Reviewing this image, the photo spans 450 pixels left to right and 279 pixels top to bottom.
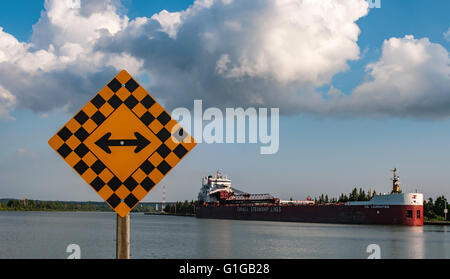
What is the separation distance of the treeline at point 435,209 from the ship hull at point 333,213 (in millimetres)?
29098

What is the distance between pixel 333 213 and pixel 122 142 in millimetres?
71482

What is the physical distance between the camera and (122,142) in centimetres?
393

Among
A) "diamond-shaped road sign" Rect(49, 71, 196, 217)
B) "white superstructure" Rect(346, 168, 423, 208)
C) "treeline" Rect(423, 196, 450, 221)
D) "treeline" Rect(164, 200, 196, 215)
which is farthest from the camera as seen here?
"treeline" Rect(164, 200, 196, 215)

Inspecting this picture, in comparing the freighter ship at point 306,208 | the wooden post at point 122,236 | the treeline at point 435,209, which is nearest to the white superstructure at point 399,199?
the freighter ship at point 306,208

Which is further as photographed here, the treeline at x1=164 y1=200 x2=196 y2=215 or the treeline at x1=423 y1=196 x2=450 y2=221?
the treeline at x1=164 y1=200 x2=196 y2=215

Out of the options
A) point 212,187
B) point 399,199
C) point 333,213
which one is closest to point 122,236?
point 399,199

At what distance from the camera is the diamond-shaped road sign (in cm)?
393

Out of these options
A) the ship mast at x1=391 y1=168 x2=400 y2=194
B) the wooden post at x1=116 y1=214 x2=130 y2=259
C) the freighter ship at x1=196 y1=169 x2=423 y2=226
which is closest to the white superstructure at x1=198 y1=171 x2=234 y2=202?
the freighter ship at x1=196 y1=169 x2=423 y2=226

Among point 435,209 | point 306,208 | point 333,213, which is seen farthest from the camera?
A: point 435,209

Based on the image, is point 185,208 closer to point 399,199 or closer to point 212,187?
point 212,187

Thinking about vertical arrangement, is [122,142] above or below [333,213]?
above

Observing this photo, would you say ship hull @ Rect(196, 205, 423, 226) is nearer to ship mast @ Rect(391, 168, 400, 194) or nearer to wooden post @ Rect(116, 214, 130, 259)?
ship mast @ Rect(391, 168, 400, 194)

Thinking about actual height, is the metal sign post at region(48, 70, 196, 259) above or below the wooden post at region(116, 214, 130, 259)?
above
